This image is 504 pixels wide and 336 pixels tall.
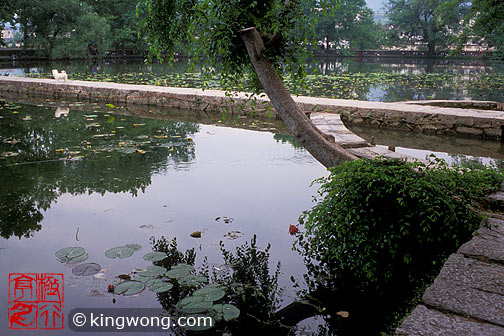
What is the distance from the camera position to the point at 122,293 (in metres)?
2.70

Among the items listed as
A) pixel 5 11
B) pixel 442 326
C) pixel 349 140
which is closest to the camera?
pixel 442 326

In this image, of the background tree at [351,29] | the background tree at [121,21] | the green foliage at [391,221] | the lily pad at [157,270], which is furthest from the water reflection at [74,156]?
the background tree at [351,29]

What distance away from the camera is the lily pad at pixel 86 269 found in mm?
2938

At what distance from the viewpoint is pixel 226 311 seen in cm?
252

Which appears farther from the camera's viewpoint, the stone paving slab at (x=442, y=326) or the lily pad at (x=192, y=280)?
the lily pad at (x=192, y=280)

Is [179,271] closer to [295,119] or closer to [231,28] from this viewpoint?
[295,119]

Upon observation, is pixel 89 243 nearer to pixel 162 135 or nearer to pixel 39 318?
pixel 39 318

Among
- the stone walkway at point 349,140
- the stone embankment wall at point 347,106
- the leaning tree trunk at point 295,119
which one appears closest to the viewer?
the leaning tree trunk at point 295,119

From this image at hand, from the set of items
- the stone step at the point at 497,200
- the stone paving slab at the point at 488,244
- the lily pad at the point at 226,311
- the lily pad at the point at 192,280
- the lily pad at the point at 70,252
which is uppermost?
the stone step at the point at 497,200

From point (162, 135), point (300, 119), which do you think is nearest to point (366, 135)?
point (162, 135)

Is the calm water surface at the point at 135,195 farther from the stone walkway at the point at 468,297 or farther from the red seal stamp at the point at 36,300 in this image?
the stone walkway at the point at 468,297

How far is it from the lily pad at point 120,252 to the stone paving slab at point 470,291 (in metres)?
2.07

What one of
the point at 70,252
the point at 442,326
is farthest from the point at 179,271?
the point at 442,326

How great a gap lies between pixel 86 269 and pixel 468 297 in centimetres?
238
